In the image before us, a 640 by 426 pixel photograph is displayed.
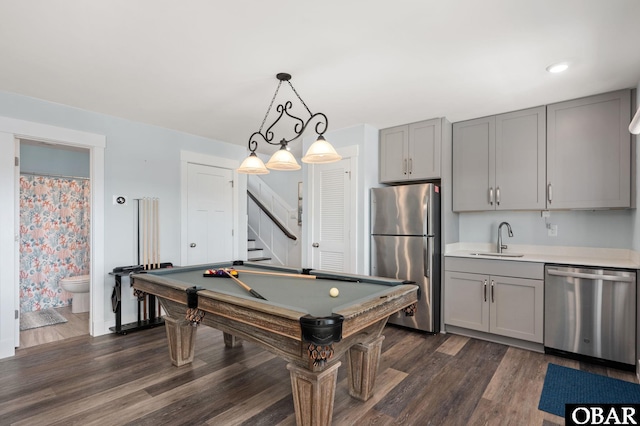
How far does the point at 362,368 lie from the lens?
2230mm

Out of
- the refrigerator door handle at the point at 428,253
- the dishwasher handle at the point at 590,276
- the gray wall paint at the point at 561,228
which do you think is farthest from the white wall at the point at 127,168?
the dishwasher handle at the point at 590,276

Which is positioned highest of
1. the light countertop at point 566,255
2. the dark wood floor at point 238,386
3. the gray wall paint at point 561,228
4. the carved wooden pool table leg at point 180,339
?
the gray wall paint at point 561,228

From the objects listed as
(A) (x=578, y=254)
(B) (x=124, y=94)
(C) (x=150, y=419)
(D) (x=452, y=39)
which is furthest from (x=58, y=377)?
(A) (x=578, y=254)

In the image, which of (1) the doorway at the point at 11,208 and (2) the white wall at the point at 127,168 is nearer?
(1) the doorway at the point at 11,208

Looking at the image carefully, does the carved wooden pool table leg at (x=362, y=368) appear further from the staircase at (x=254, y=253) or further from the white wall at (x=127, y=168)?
the staircase at (x=254, y=253)

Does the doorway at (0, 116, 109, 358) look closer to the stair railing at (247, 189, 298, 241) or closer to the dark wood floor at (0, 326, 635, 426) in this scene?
the dark wood floor at (0, 326, 635, 426)

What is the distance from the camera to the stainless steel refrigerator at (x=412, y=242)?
3.63 metres

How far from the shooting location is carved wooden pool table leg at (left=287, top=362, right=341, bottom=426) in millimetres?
1702

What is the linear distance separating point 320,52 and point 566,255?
3177 mm

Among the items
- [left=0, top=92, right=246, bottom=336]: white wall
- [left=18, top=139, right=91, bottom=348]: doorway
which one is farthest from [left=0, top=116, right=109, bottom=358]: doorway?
[left=18, top=139, right=91, bottom=348]: doorway

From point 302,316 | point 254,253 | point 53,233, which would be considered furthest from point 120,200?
point 302,316

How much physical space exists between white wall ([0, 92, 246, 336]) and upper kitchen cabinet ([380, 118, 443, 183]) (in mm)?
2606

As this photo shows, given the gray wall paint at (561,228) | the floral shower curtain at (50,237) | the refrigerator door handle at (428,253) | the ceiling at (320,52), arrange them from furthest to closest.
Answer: the floral shower curtain at (50,237) → the refrigerator door handle at (428,253) → the gray wall paint at (561,228) → the ceiling at (320,52)

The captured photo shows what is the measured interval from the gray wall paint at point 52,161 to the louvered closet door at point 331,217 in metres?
3.41
